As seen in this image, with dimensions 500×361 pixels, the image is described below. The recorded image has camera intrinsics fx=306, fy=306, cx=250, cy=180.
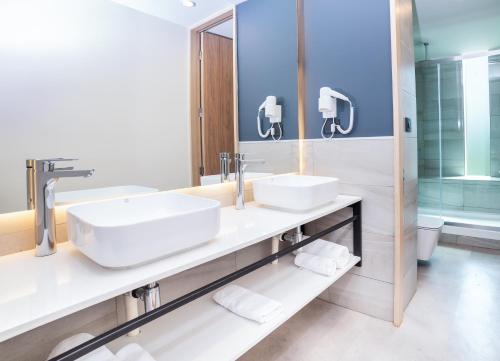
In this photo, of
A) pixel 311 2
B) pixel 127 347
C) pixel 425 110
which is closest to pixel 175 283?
pixel 127 347

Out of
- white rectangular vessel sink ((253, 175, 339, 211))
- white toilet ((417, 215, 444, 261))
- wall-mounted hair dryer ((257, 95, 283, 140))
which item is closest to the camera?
white rectangular vessel sink ((253, 175, 339, 211))

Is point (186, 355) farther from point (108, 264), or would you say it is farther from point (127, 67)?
point (127, 67)

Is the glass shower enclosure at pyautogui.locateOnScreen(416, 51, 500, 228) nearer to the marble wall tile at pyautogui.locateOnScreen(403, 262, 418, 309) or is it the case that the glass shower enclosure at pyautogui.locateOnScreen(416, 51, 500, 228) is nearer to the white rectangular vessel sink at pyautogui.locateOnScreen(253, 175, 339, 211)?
the marble wall tile at pyautogui.locateOnScreen(403, 262, 418, 309)

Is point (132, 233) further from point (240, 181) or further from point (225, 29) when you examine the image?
point (225, 29)

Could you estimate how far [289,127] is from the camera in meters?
2.14

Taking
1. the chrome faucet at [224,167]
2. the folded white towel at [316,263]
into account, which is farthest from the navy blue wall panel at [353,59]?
the folded white towel at [316,263]

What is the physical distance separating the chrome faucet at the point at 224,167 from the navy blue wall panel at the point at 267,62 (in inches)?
7.6

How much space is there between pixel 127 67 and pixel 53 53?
281 mm

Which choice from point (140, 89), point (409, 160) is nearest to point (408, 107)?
point (409, 160)

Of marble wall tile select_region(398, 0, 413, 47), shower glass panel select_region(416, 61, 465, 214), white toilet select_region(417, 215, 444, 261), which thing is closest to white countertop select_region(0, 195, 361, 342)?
marble wall tile select_region(398, 0, 413, 47)

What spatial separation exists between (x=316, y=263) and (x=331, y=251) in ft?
0.52

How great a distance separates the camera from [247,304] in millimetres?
1326

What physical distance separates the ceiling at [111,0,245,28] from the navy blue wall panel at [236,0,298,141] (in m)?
0.29

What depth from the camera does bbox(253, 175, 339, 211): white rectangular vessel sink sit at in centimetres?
154
